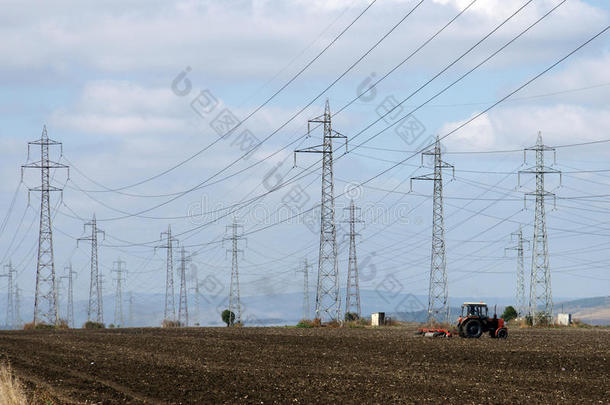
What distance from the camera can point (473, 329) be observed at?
183ft

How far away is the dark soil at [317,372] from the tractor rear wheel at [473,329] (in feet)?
21.2

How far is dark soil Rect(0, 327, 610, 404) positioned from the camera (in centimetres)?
2486

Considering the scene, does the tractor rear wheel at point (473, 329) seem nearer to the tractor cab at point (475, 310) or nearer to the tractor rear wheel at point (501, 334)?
the tractor cab at point (475, 310)

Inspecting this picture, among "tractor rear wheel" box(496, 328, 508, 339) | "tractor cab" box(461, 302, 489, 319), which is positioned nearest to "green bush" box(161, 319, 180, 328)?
"tractor cab" box(461, 302, 489, 319)

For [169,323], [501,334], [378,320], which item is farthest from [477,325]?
[169,323]

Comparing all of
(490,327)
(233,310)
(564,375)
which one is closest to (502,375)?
(564,375)

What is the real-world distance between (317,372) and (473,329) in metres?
26.3

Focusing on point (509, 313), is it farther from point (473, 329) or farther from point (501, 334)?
point (501, 334)

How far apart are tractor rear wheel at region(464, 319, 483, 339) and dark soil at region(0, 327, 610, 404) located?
6.45m

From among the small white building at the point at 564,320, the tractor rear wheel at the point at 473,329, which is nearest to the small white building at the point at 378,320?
the small white building at the point at 564,320

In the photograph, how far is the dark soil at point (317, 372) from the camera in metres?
24.9

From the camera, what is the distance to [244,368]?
1307 inches

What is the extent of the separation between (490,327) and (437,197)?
22.2 metres

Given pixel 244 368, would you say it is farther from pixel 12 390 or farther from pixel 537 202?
pixel 537 202
